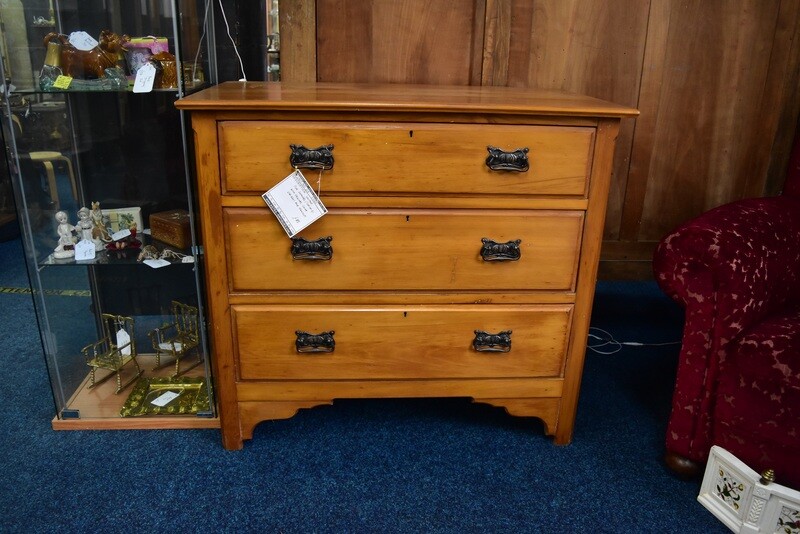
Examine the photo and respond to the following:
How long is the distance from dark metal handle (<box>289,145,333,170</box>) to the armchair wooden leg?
109 cm

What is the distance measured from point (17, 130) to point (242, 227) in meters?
0.64

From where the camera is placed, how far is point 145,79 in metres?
1.48

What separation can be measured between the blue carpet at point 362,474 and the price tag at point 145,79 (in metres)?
0.88

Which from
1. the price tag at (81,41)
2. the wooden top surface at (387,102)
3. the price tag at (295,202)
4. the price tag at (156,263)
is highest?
the price tag at (81,41)

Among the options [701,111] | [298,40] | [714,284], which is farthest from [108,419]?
[701,111]

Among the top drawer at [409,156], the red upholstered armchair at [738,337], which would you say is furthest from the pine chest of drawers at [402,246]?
the red upholstered armchair at [738,337]

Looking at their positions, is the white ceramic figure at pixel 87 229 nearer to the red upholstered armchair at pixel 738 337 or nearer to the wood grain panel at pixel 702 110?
the red upholstered armchair at pixel 738 337

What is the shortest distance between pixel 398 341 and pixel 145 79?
867 mm

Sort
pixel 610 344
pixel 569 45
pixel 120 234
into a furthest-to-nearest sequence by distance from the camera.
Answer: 1. pixel 610 344
2. pixel 569 45
3. pixel 120 234

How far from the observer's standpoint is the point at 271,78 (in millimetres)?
2027

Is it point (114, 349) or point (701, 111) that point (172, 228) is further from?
point (701, 111)

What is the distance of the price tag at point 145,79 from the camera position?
1.47m

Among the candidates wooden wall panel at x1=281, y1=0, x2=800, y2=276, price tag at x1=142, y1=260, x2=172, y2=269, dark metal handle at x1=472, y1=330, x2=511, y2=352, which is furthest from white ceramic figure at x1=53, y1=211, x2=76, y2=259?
dark metal handle at x1=472, y1=330, x2=511, y2=352

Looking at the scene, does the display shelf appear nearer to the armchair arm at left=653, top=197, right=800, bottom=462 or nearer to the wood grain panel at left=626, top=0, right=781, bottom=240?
the armchair arm at left=653, top=197, right=800, bottom=462
